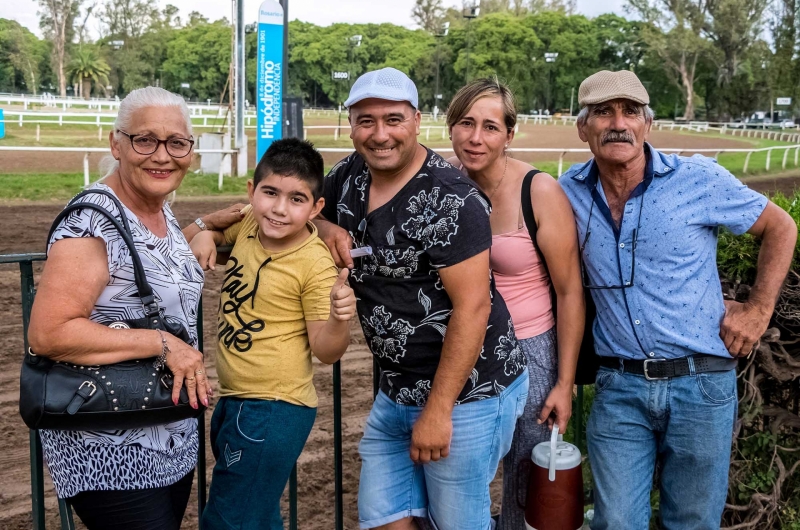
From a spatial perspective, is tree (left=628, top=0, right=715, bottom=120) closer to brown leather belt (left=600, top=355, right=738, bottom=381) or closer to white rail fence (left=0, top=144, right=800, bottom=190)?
white rail fence (left=0, top=144, right=800, bottom=190)

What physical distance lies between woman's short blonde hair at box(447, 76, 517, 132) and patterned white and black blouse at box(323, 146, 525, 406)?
424 millimetres

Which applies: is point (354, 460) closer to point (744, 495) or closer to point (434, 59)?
point (744, 495)

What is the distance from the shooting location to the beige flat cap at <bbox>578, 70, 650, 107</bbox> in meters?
2.76

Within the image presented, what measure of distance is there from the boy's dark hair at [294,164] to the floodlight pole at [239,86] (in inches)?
573

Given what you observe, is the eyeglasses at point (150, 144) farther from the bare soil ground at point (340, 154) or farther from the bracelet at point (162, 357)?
the bare soil ground at point (340, 154)

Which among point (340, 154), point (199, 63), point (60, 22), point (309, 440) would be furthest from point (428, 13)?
point (309, 440)

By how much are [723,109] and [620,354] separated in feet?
238

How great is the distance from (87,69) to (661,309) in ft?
231

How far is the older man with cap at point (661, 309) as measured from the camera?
8.81 feet

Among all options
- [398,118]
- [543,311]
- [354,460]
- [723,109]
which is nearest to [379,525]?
[543,311]

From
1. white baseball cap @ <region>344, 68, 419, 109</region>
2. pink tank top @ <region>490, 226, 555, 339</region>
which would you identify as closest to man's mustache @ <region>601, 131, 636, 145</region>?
pink tank top @ <region>490, 226, 555, 339</region>

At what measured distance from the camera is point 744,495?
10.8ft

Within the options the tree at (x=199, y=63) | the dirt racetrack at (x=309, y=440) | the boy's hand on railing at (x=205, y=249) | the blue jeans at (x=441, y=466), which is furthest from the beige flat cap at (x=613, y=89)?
the tree at (x=199, y=63)

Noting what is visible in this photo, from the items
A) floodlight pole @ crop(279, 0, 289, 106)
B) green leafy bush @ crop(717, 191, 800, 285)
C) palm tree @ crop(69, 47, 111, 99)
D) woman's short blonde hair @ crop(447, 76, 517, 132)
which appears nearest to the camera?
woman's short blonde hair @ crop(447, 76, 517, 132)
